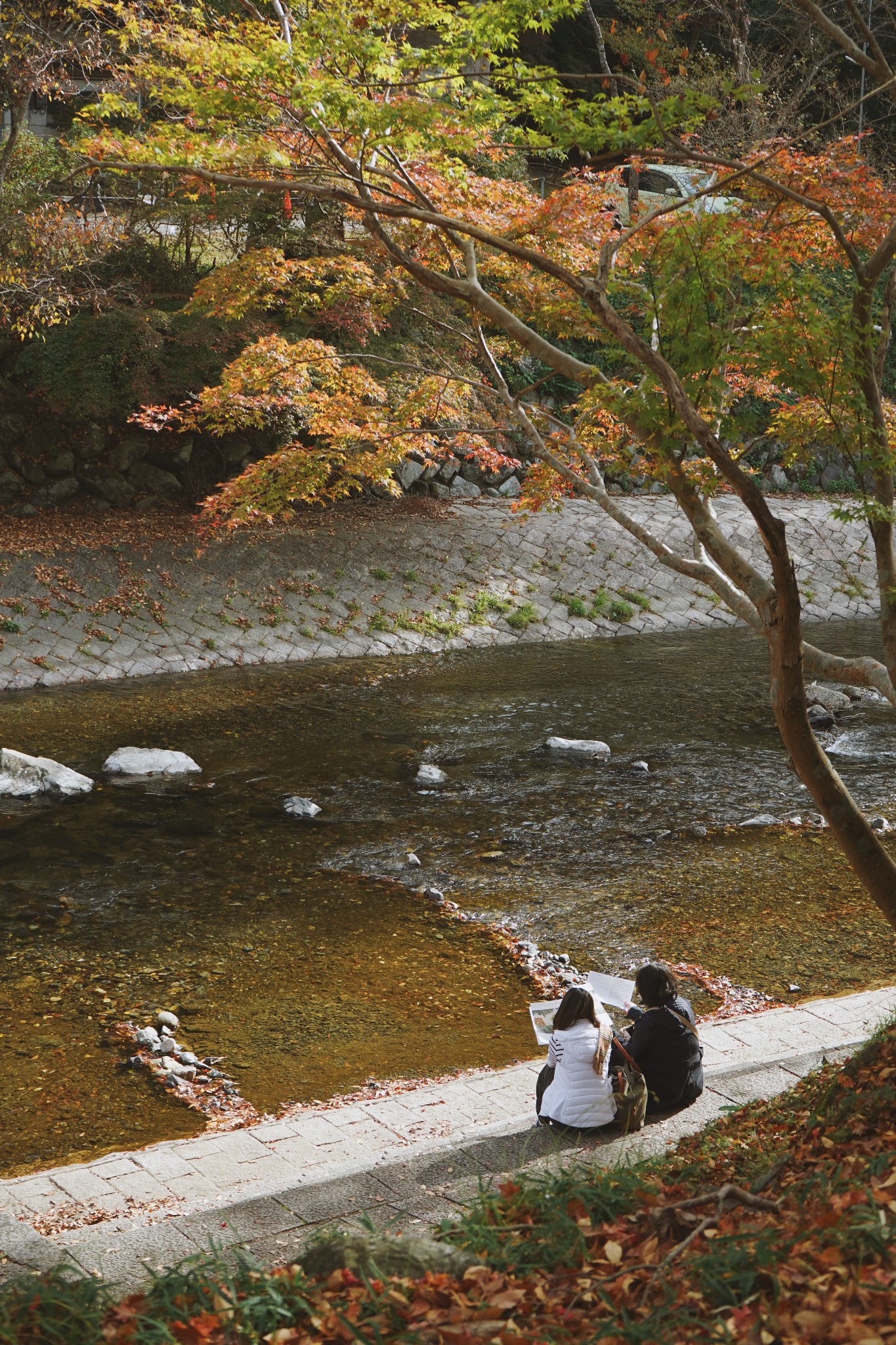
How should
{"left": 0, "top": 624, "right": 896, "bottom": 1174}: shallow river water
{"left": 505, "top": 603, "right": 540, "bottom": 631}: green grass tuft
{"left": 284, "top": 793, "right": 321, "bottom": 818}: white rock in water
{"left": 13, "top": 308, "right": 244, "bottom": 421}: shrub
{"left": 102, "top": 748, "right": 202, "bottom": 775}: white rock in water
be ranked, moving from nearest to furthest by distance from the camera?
{"left": 0, "top": 624, "right": 896, "bottom": 1174}: shallow river water
{"left": 284, "top": 793, "right": 321, "bottom": 818}: white rock in water
{"left": 102, "top": 748, "right": 202, "bottom": 775}: white rock in water
{"left": 13, "top": 308, "right": 244, "bottom": 421}: shrub
{"left": 505, "top": 603, "right": 540, "bottom": 631}: green grass tuft

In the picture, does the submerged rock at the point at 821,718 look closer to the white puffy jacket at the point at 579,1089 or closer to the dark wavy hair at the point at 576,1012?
the dark wavy hair at the point at 576,1012

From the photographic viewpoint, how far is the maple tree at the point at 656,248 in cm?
475

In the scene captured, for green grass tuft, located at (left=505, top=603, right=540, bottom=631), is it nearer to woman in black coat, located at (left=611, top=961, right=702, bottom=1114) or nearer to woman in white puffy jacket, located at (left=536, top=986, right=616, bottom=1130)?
woman in black coat, located at (left=611, top=961, right=702, bottom=1114)

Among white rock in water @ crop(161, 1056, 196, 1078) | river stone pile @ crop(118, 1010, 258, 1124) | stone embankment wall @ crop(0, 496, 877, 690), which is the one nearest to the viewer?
river stone pile @ crop(118, 1010, 258, 1124)

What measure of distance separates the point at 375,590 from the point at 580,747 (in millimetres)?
7082

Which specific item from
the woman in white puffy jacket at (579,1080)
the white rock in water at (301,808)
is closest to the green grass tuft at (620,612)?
the white rock in water at (301,808)

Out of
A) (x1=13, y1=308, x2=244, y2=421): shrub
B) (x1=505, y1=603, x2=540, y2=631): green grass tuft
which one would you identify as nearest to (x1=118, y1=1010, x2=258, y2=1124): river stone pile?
(x1=505, y1=603, x2=540, y2=631): green grass tuft

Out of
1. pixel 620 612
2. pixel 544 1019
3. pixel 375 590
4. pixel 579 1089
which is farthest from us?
pixel 620 612

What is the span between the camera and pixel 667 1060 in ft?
16.2

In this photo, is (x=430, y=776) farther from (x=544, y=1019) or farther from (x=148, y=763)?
(x=544, y=1019)

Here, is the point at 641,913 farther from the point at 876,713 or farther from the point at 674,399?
the point at 876,713

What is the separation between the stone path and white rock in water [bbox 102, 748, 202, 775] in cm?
647

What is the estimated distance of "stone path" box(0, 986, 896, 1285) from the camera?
12.1ft

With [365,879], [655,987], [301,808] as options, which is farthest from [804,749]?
[301,808]
